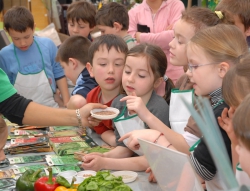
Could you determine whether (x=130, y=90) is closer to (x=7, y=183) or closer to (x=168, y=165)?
(x=7, y=183)

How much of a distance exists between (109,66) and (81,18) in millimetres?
1838

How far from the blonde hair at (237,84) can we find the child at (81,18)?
3.04m

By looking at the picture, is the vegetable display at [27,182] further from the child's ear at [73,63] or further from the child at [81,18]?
the child at [81,18]

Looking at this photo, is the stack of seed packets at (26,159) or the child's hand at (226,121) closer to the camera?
the child's hand at (226,121)

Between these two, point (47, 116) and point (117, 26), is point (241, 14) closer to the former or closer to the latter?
point (47, 116)

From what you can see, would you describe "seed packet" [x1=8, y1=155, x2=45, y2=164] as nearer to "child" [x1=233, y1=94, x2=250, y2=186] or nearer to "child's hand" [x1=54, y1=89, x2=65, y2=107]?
"child" [x1=233, y1=94, x2=250, y2=186]

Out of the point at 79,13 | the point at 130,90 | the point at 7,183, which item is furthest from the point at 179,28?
the point at 79,13

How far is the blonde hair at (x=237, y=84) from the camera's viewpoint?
1407mm

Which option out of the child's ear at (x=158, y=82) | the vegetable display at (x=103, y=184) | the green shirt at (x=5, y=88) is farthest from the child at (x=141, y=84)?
the green shirt at (x=5, y=88)

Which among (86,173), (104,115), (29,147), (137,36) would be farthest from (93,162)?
(137,36)

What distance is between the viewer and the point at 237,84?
1423 millimetres

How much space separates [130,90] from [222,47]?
676 mm

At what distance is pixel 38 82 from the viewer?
12.7ft

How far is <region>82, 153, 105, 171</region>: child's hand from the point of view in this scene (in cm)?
212
